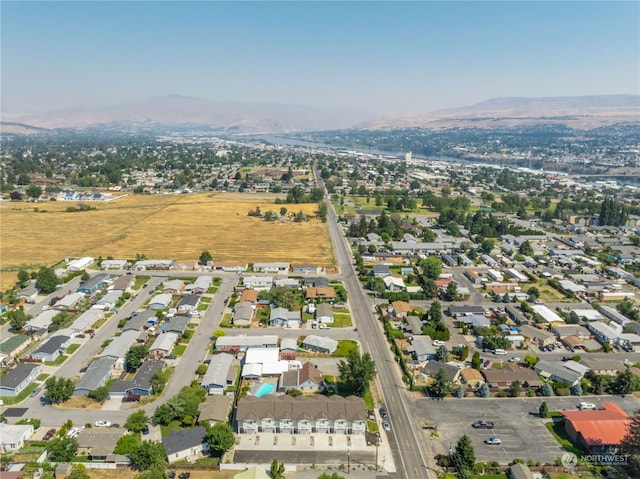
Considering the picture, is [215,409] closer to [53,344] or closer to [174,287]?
[53,344]

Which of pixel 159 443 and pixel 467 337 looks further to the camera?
pixel 467 337

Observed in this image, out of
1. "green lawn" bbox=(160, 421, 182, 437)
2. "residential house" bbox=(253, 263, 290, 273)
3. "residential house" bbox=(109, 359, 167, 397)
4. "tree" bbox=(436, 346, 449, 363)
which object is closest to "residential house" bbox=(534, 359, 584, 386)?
"tree" bbox=(436, 346, 449, 363)

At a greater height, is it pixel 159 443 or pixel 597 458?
pixel 159 443

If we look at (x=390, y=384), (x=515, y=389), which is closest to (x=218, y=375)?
(x=390, y=384)

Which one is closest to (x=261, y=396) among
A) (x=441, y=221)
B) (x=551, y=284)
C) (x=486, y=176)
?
(x=551, y=284)

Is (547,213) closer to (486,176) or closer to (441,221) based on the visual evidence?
(441,221)

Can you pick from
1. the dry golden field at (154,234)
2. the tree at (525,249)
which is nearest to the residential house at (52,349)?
the dry golden field at (154,234)
